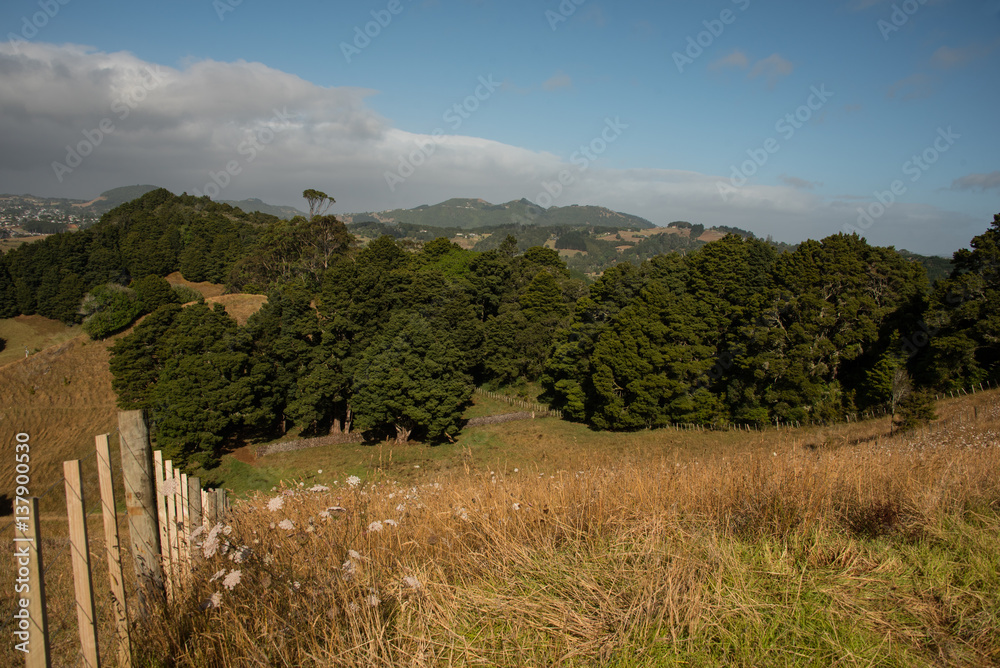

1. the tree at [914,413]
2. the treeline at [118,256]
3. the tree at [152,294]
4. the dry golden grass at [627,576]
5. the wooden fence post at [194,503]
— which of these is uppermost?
the treeline at [118,256]

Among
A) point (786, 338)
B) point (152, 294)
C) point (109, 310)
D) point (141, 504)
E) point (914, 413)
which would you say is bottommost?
point (914, 413)

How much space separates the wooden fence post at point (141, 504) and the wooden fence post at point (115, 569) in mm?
273

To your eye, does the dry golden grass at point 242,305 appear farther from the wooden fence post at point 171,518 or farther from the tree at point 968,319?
the tree at point 968,319

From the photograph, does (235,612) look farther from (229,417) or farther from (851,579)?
(229,417)

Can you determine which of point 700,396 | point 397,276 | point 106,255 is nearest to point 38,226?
point 106,255

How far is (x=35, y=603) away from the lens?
8.50 feet

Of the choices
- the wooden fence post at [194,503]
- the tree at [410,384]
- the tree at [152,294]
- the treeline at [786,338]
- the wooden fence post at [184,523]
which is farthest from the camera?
the tree at [152,294]

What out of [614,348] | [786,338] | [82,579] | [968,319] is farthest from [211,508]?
[968,319]

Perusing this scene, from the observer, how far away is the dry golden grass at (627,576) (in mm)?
2947

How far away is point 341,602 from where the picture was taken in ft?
11.1

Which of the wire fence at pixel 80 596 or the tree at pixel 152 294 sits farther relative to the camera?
the tree at pixel 152 294

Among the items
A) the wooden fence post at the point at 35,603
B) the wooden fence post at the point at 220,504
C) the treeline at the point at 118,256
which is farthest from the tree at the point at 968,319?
the treeline at the point at 118,256

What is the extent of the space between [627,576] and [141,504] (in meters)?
3.37

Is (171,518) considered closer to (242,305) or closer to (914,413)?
(914,413)
